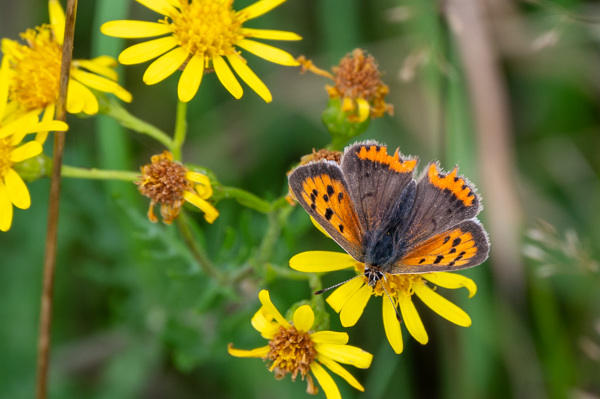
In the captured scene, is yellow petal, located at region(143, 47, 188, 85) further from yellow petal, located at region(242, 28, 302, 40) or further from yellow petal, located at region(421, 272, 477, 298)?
yellow petal, located at region(421, 272, 477, 298)

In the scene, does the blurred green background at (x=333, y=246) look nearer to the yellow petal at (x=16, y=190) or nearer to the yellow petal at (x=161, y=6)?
the yellow petal at (x=161, y=6)

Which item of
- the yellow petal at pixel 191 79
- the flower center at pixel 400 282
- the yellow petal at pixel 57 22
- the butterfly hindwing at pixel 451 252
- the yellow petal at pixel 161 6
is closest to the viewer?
the butterfly hindwing at pixel 451 252

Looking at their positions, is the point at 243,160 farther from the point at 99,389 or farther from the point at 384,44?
the point at 99,389

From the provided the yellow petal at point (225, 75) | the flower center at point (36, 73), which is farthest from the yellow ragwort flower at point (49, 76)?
the yellow petal at point (225, 75)

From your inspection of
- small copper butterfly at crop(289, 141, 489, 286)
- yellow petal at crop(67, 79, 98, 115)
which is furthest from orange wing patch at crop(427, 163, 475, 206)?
yellow petal at crop(67, 79, 98, 115)

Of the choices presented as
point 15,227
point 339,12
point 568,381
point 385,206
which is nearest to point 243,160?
point 339,12
